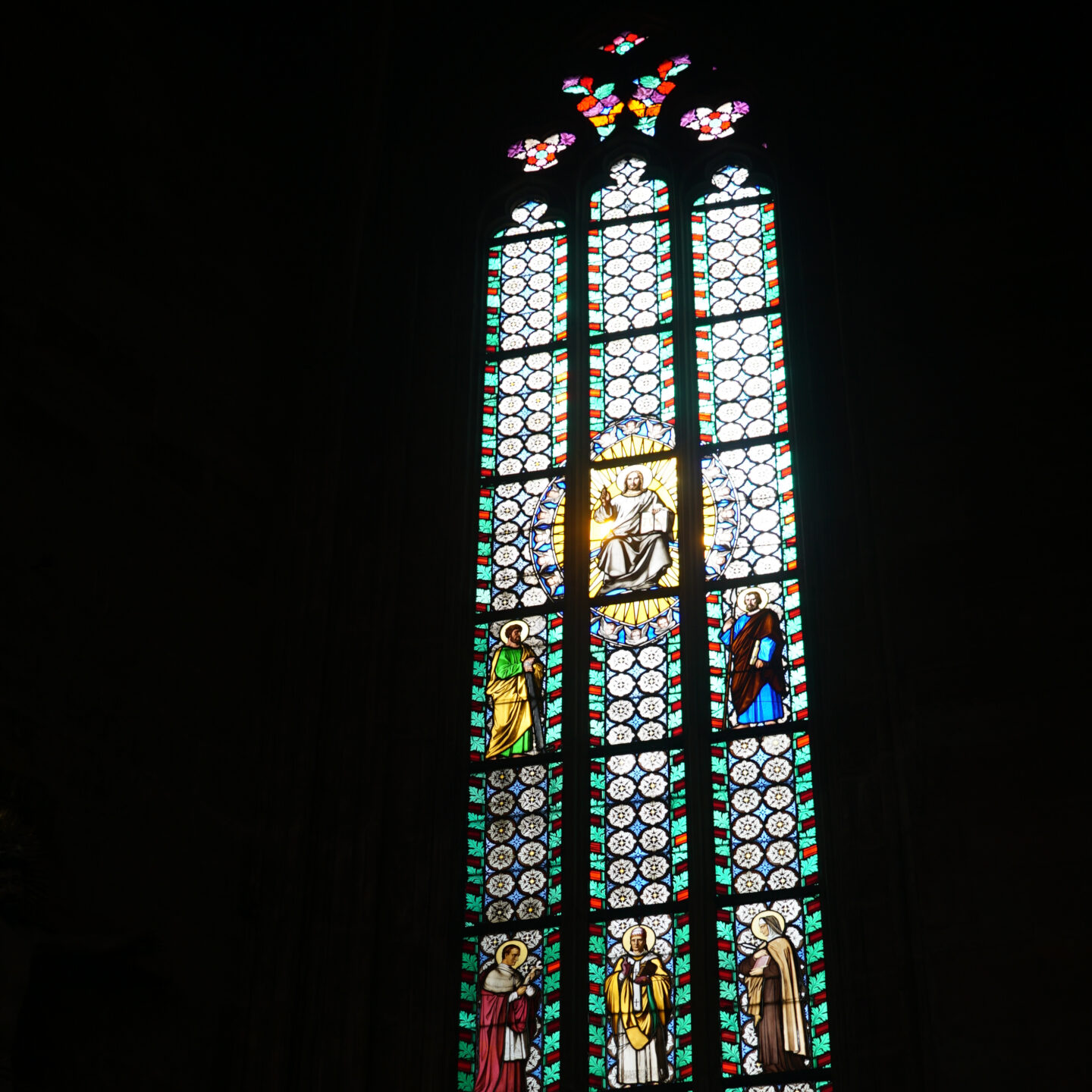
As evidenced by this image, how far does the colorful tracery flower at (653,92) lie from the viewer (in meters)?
11.8

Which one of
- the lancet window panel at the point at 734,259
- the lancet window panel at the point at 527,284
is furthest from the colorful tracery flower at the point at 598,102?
the lancet window panel at the point at 734,259

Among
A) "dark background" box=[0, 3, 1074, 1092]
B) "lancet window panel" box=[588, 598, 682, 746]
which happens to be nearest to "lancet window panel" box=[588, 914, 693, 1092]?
"dark background" box=[0, 3, 1074, 1092]

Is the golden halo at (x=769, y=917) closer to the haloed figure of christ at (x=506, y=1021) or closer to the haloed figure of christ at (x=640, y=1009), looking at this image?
the haloed figure of christ at (x=640, y=1009)

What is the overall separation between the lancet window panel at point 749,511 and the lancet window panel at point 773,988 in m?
1.73

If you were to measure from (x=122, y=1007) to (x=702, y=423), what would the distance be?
4011mm

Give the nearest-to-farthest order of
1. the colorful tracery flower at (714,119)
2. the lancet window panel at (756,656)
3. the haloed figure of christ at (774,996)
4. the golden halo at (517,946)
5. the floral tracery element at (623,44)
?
1. the haloed figure of christ at (774,996)
2. the golden halo at (517,946)
3. the lancet window panel at (756,656)
4. the colorful tracery flower at (714,119)
5. the floral tracery element at (623,44)

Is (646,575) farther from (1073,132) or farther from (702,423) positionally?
(1073,132)

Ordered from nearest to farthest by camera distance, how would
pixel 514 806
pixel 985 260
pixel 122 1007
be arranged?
pixel 122 1007, pixel 514 806, pixel 985 260

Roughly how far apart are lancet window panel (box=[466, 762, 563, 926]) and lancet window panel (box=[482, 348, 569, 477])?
5.81ft

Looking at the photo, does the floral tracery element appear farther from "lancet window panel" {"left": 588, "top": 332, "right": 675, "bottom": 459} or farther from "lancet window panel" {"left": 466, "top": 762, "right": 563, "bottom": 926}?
"lancet window panel" {"left": 466, "top": 762, "right": 563, "bottom": 926}

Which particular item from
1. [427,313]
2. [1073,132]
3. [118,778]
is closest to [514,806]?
[118,778]

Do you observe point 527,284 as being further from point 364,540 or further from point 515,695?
point 515,695

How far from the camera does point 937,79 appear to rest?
1069cm

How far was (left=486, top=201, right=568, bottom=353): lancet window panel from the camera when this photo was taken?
11.0m
